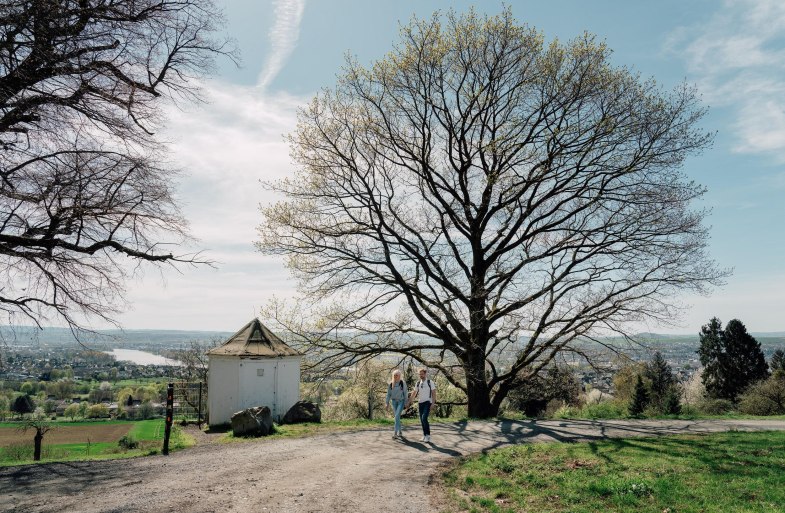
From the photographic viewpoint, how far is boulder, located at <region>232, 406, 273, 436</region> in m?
14.7

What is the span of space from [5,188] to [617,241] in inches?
716

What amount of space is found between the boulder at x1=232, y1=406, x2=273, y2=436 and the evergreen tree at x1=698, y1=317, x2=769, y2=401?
48.3 m

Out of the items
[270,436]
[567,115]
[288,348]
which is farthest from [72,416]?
[567,115]

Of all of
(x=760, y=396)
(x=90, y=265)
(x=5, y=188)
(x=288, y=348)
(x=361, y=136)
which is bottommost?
(x=760, y=396)

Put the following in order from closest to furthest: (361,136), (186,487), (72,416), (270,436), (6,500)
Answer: (6,500), (186,487), (270,436), (361,136), (72,416)

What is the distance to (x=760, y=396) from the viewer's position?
29656 millimetres

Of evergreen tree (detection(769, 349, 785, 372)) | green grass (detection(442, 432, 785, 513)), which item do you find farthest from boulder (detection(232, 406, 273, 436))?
evergreen tree (detection(769, 349, 785, 372))

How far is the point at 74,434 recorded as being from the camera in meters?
37.5

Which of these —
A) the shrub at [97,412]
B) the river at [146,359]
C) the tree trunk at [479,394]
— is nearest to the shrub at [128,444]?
the river at [146,359]

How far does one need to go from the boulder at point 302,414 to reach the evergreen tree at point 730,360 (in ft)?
148

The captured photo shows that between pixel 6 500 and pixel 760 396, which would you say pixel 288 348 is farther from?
pixel 760 396

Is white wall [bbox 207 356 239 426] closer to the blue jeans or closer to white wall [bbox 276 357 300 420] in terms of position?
white wall [bbox 276 357 300 420]

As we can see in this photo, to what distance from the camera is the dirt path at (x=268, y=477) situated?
24.7 feet

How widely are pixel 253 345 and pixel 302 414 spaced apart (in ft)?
14.0
